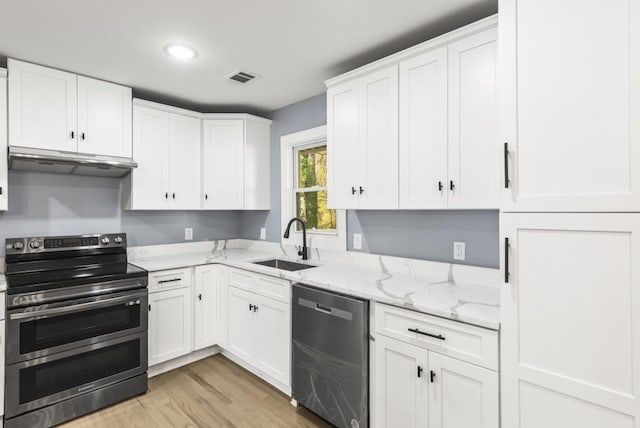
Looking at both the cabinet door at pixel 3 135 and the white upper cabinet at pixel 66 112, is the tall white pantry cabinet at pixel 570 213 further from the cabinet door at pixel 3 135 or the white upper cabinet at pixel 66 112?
the cabinet door at pixel 3 135

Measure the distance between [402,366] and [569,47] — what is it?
5.06 feet

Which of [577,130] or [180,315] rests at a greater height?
[577,130]

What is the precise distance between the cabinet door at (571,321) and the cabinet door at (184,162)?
2771mm

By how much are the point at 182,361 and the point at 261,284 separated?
115 cm

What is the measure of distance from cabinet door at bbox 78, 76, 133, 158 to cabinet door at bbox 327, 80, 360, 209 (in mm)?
1740

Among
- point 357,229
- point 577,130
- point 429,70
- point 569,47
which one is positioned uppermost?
point 429,70

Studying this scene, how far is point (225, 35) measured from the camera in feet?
6.74

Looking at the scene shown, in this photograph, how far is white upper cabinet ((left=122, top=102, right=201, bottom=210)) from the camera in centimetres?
294

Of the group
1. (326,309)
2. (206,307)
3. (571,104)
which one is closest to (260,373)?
(206,307)

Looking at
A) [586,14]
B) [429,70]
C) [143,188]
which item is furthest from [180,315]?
[586,14]

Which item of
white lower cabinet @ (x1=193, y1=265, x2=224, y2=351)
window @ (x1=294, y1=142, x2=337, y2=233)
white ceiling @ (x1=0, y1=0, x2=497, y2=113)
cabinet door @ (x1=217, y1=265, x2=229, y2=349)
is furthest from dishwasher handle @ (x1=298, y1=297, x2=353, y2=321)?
white ceiling @ (x1=0, y1=0, x2=497, y2=113)

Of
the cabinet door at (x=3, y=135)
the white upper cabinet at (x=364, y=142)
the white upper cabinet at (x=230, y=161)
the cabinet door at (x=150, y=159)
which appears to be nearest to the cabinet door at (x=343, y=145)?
the white upper cabinet at (x=364, y=142)

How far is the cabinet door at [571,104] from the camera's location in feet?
3.61

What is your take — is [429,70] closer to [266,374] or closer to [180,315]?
[266,374]
